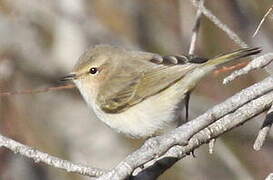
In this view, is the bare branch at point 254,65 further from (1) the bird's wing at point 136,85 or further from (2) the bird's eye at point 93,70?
(2) the bird's eye at point 93,70

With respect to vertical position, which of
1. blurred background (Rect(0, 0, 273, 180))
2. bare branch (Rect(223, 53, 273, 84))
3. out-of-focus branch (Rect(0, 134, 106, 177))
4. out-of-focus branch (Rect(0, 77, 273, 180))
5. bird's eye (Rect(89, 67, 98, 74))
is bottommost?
blurred background (Rect(0, 0, 273, 180))

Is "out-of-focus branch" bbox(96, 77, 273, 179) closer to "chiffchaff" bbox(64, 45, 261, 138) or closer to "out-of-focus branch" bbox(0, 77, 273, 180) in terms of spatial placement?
"out-of-focus branch" bbox(0, 77, 273, 180)

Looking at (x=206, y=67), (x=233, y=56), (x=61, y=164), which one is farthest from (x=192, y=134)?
(x=206, y=67)

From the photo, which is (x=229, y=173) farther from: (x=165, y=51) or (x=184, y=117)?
(x=184, y=117)

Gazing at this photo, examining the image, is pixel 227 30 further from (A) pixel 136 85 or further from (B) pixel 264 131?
(A) pixel 136 85

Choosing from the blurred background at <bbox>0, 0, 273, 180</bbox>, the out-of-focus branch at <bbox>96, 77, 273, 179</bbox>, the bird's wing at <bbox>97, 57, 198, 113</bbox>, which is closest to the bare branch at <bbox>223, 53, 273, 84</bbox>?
the out-of-focus branch at <bbox>96, 77, 273, 179</bbox>

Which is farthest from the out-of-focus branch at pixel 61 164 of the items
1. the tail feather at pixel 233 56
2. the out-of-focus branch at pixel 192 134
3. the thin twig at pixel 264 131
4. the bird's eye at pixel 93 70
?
the bird's eye at pixel 93 70
